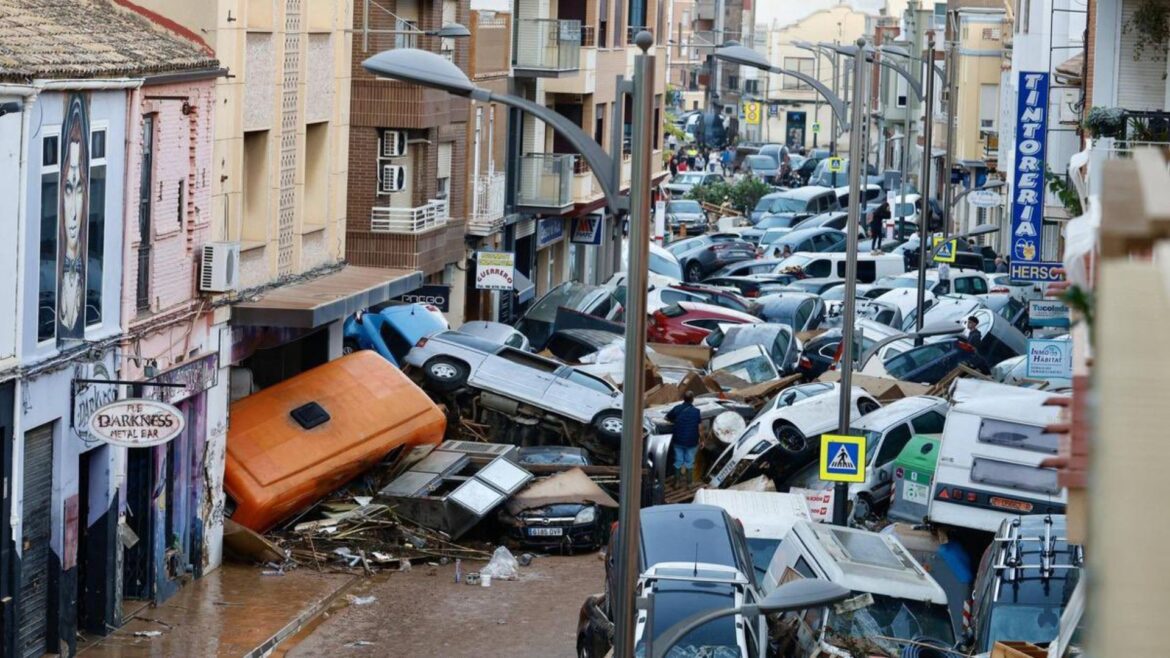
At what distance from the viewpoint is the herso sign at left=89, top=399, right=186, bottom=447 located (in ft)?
59.5

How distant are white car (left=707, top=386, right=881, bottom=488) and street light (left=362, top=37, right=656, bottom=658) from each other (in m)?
15.2

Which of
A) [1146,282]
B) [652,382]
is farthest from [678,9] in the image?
[1146,282]

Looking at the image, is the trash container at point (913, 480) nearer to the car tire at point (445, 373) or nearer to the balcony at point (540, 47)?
the car tire at point (445, 373)

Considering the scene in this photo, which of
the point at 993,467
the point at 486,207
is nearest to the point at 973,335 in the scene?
the point at 486,207

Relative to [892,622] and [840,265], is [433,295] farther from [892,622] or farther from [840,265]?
[840,265]

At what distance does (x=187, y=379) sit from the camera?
21734mm

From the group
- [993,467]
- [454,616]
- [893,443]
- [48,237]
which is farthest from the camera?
[893,443]

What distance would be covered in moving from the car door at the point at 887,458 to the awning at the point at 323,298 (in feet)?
23.1

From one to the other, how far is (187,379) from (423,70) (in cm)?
1056

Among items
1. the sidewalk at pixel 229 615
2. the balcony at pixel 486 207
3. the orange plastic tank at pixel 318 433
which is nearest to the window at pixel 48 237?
the sidewalk at pixel 229 615

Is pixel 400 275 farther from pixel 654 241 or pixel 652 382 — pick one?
pixel 654 241

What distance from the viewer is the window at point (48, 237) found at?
17.6 meters

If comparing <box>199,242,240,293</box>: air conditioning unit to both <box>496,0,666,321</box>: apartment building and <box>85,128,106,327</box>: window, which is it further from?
<box>496,0,666,321</box>: apartment building

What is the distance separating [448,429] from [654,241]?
107 feet
